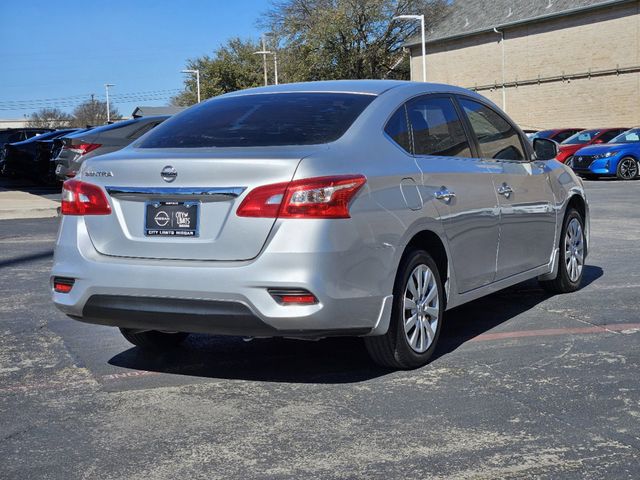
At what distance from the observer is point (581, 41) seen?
1735 inches

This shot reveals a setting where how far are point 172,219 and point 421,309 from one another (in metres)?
1.56

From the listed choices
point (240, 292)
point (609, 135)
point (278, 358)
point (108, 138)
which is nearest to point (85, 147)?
point (108, 138)

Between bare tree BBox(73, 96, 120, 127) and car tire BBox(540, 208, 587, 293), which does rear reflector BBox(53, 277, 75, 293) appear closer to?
car tire BBox(540, 208, 587, 293)

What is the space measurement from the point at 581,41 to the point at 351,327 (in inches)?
1660

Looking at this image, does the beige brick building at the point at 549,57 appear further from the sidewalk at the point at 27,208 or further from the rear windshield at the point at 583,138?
the sidewalk at the point at 27,208

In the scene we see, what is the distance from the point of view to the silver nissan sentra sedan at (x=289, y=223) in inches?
184

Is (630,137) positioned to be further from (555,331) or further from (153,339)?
(153,339)

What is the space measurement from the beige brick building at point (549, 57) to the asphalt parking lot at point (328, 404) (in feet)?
122

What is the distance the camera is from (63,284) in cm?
521

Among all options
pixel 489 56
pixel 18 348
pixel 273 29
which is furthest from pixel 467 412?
pixel 273 29

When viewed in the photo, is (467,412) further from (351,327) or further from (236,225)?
(236,225)

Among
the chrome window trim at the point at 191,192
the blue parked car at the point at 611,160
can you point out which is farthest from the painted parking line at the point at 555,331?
the blue parked car at the point at 611,160

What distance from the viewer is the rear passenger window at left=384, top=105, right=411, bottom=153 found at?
546 cm

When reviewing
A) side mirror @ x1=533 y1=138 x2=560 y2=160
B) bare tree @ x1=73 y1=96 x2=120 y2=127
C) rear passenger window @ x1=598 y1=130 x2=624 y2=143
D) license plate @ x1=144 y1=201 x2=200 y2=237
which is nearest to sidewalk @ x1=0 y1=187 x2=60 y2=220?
side mirror @ x1=533 y1=138 x2=560 y2=160
